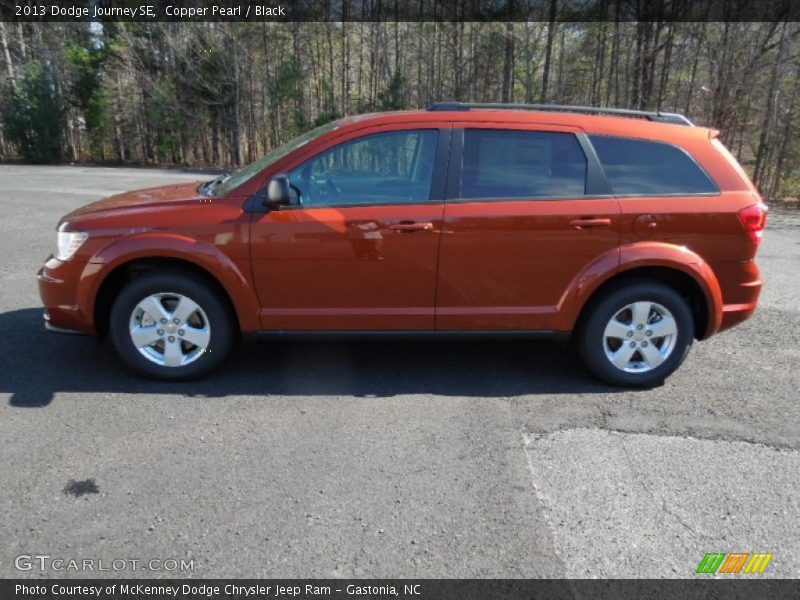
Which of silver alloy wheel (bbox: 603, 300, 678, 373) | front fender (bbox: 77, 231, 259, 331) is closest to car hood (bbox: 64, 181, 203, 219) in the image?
front fender (bbox: 77, 231, 259, 331)

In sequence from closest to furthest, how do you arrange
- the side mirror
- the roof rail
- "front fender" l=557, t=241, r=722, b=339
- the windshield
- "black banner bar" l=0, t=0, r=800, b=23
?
the side mirror < "front fender" l=557, t=241, r=722, b=339 < the windshield < the roof rail < "black banner bar" l=0, t=0, r=800, b=23

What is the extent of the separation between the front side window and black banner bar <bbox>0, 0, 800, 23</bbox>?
1733 centimetres

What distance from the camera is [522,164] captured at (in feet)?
13.0

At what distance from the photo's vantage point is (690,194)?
3951 millimetres

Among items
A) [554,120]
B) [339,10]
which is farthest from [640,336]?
[339,10]

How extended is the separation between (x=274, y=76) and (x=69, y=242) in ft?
66.3

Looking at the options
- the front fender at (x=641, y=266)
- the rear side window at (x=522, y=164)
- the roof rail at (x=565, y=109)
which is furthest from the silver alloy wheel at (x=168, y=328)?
the front fender at (x=641, y=266)

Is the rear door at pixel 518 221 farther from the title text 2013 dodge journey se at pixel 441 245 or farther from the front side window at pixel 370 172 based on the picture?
the front side window at pixel 370 172

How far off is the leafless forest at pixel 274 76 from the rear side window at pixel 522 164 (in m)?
15.9

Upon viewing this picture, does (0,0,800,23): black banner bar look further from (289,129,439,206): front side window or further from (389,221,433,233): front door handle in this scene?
(389,221,433,233): front door handle

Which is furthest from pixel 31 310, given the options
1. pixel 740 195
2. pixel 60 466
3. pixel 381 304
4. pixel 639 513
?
pixel 740 195

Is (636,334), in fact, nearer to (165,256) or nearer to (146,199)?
(165,256)

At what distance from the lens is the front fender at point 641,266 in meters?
3.92

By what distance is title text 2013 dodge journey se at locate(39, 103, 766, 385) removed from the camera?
3.85 metres
